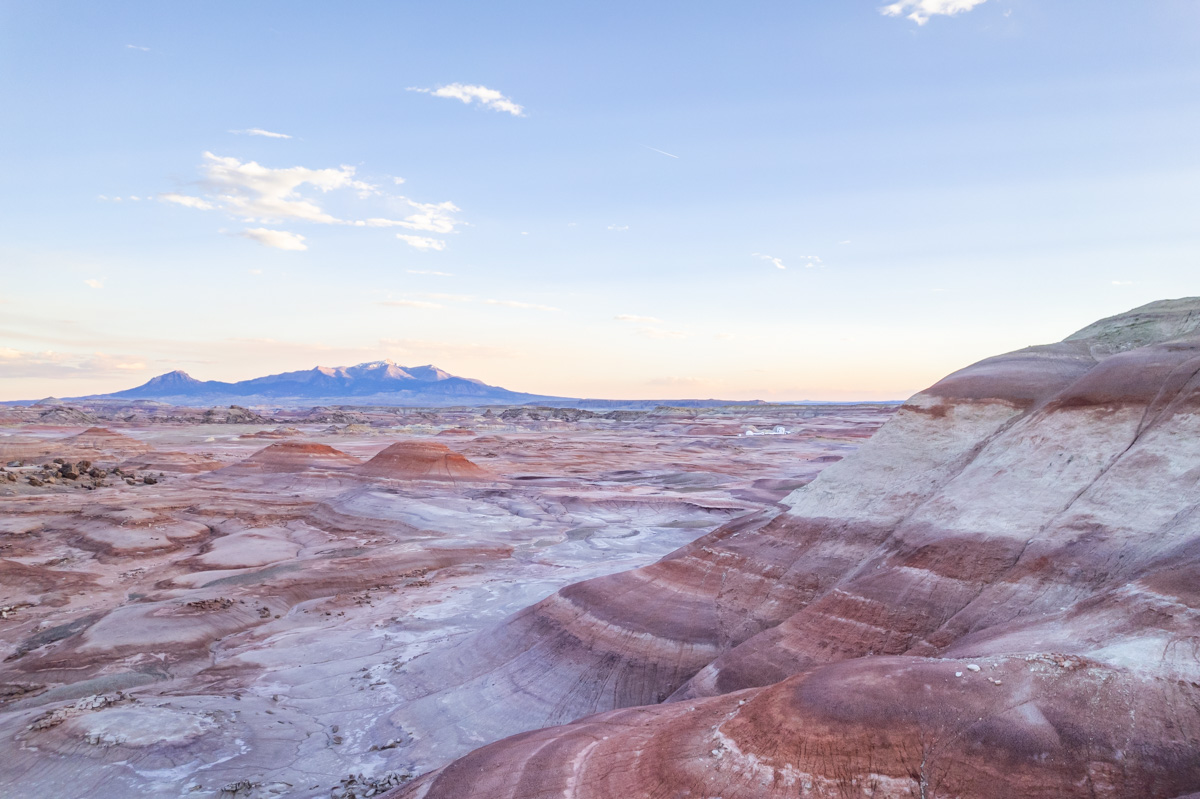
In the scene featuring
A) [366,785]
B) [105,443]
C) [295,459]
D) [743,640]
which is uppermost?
[743,640]

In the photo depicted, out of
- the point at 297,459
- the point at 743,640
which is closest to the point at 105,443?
the point at 297,459

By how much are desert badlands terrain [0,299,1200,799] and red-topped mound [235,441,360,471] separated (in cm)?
1499

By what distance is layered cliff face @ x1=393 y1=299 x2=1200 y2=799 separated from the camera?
14.2 feet

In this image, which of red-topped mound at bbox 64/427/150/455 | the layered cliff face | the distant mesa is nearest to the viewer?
the layered cliff face

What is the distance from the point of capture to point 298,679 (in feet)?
33.9

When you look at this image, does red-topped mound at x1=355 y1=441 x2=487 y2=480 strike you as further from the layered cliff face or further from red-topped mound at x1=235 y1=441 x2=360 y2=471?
the layered cliff face

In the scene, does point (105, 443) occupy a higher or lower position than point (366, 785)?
lower

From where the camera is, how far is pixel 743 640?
9305mm

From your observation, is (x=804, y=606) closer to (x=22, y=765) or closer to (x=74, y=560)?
(x=22, y=765)

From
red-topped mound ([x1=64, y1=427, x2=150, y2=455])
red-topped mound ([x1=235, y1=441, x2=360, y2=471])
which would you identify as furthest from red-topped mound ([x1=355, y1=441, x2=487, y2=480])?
red-topped mound ([x1=64, y1=427, x2=150, y2=455])

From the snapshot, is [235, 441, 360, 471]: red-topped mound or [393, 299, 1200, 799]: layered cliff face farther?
[235, 441, 360, 471]: red-topped mound

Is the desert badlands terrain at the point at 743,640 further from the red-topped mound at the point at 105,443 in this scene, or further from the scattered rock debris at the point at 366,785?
the red-topped mound at the point at 105,443

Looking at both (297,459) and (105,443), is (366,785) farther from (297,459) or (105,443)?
(105,443)

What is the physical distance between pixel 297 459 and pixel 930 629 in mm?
33900
